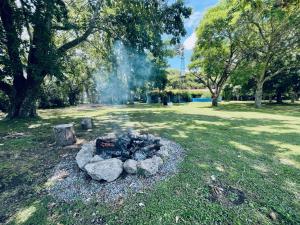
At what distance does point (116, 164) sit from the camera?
316cm

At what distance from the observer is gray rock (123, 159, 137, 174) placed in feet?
10.2

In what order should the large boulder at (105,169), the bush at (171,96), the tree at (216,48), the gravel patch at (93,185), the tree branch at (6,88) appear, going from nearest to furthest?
the gravel patch at (93,185)
the large boulder at (105,169)
the tree branch at (6,88)
the tree at (216,48)
the bush at (171,96)

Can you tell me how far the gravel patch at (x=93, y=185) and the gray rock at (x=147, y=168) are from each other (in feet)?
0.23

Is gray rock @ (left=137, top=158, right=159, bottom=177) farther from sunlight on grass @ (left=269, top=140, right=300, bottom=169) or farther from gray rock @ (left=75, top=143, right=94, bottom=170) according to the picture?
sunlight on grass @ (left=269, top=140, right=300, bottom=169)

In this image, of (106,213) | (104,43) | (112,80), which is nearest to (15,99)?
(104,43)

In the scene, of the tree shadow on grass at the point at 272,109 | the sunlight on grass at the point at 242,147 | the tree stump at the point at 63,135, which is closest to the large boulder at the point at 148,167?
the sunlight on grass at the point at 242,147

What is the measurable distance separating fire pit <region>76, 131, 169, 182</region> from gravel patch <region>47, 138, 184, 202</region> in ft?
0.34

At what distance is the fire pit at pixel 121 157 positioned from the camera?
3055 millimetres

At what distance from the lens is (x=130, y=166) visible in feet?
10.3

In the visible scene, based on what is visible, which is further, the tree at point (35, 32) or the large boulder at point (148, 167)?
the tree at point (35, 32)

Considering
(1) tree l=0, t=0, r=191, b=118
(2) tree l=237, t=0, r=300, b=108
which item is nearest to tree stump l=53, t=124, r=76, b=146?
(1) tree l=0, t=0, r=191, b=118

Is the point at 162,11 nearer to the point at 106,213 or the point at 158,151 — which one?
the point at 158,151

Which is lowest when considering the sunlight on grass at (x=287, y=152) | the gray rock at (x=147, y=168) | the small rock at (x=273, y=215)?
the small rock at (x=273, y=215)

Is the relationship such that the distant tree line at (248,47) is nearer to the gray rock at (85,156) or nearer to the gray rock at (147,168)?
the gray rock at (147,168)
